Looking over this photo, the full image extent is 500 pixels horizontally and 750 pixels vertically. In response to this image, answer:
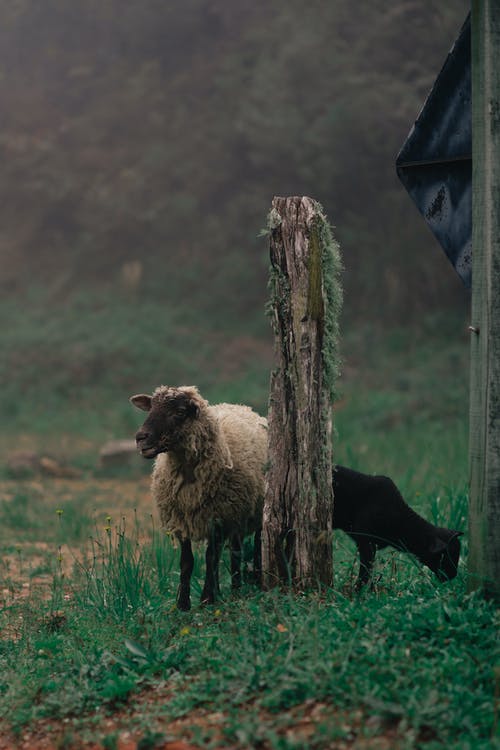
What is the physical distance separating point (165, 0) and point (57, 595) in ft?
77.4

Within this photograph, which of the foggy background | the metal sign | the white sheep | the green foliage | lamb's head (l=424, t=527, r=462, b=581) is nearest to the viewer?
the metal sign

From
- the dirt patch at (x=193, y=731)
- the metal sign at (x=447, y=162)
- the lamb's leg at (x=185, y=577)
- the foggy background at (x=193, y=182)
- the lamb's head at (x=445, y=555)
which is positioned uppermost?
the foggy background at (x=193, y=182)

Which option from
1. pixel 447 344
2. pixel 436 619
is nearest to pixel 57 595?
pixel 436 619

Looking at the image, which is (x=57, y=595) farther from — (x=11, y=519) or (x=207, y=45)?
(x=207, y=45)

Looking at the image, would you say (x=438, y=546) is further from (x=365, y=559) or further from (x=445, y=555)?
(x=365, y=559)

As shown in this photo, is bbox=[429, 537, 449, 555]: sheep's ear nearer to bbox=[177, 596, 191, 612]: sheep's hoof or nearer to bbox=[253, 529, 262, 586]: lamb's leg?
bbox=[253, 529, 262, 586]: lamb's leg

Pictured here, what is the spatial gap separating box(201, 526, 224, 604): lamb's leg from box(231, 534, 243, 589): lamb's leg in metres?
0.15

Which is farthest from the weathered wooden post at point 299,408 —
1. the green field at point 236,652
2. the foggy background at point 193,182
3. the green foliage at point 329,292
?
the foggy background at point 193,182

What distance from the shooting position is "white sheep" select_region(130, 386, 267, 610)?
525 centimetres

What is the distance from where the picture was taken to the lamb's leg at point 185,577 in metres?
5.25

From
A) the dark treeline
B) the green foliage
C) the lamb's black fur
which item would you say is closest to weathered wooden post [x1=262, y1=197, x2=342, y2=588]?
the green foliage

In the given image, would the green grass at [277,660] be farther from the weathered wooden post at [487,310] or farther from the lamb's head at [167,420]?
the lamb's head at [167,420]

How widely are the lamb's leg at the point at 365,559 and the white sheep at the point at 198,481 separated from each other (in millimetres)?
753

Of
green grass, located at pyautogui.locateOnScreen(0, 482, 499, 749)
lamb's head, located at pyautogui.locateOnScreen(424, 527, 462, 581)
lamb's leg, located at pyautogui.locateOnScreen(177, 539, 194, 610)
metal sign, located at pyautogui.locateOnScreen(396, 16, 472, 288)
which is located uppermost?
metal sign, located at pyautogui.locateOnScreen(396, 16, 472, 288)
